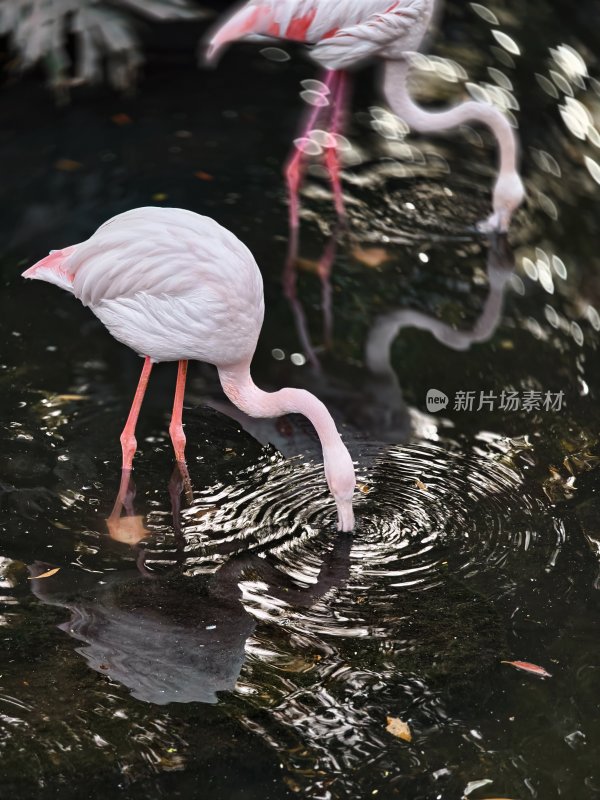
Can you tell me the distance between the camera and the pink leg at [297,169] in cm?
641

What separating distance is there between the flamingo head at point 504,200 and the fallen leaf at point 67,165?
238 centimetres

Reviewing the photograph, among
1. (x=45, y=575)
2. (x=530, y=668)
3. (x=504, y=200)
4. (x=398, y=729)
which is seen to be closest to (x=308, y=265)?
(x=504, y=200)

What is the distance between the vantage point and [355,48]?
20.2 feet

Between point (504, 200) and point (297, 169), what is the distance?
115cm

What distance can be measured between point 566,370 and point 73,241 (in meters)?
2.65

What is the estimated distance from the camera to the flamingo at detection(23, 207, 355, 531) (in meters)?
4.19

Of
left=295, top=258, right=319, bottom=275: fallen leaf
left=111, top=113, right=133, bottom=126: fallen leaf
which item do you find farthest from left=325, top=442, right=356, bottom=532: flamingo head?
left=111, top=113, right=133, bottom=126: fallen leaf

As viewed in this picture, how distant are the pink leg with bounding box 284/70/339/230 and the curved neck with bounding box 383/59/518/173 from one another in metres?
0.31

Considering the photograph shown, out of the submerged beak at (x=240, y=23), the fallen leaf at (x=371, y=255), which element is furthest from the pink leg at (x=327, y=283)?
the submerged beak at (x=240, y=23)

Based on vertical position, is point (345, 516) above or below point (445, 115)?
below

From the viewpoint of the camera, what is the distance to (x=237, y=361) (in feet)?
14.4

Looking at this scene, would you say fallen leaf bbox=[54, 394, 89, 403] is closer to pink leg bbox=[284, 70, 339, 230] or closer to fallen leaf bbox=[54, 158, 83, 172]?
pink leg bbox=[284, 70, 339, 230]

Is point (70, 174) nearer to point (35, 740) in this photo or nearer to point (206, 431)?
point (206, 431)

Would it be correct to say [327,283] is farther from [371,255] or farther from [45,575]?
[45,575]
